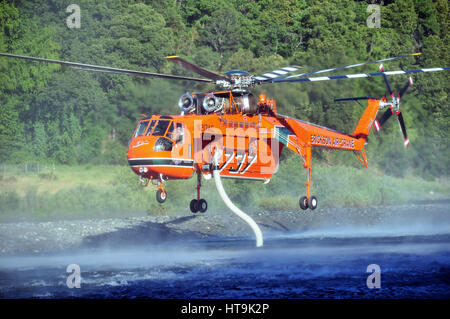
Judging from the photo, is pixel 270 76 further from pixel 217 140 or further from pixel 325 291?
pixel 325 291

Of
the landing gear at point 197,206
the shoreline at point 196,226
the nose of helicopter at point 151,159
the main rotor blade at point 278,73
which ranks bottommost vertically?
the shoreline at point 196,226

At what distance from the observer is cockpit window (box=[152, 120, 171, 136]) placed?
71.4 ft

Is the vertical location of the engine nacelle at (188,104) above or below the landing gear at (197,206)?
above

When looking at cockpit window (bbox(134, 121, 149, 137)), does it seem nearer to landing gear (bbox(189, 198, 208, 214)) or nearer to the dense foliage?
landing gear (bbox(189, 198, 208, 214))

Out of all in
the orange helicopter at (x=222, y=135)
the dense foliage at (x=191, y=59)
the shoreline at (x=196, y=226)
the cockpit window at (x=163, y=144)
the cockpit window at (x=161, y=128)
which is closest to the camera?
the cockpit window at (x=163, y=144)

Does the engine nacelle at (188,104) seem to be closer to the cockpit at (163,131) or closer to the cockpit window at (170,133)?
the cockpit at (163,131)

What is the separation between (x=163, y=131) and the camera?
859 inches

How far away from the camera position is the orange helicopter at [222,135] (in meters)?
21.6

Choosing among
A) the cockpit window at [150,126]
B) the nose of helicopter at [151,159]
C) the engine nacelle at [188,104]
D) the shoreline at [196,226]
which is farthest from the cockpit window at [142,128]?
the shoreline at [196,226]

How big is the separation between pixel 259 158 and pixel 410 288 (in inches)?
259

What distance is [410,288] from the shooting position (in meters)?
23.1

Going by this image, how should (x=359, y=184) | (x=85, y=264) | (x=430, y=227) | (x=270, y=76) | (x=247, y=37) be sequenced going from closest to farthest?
1. (x=270, y=76)
2. (x=85, y=264)
3. (x=430, y=227)
4. (x=359, y=184)
5. (x=247, y=37)
